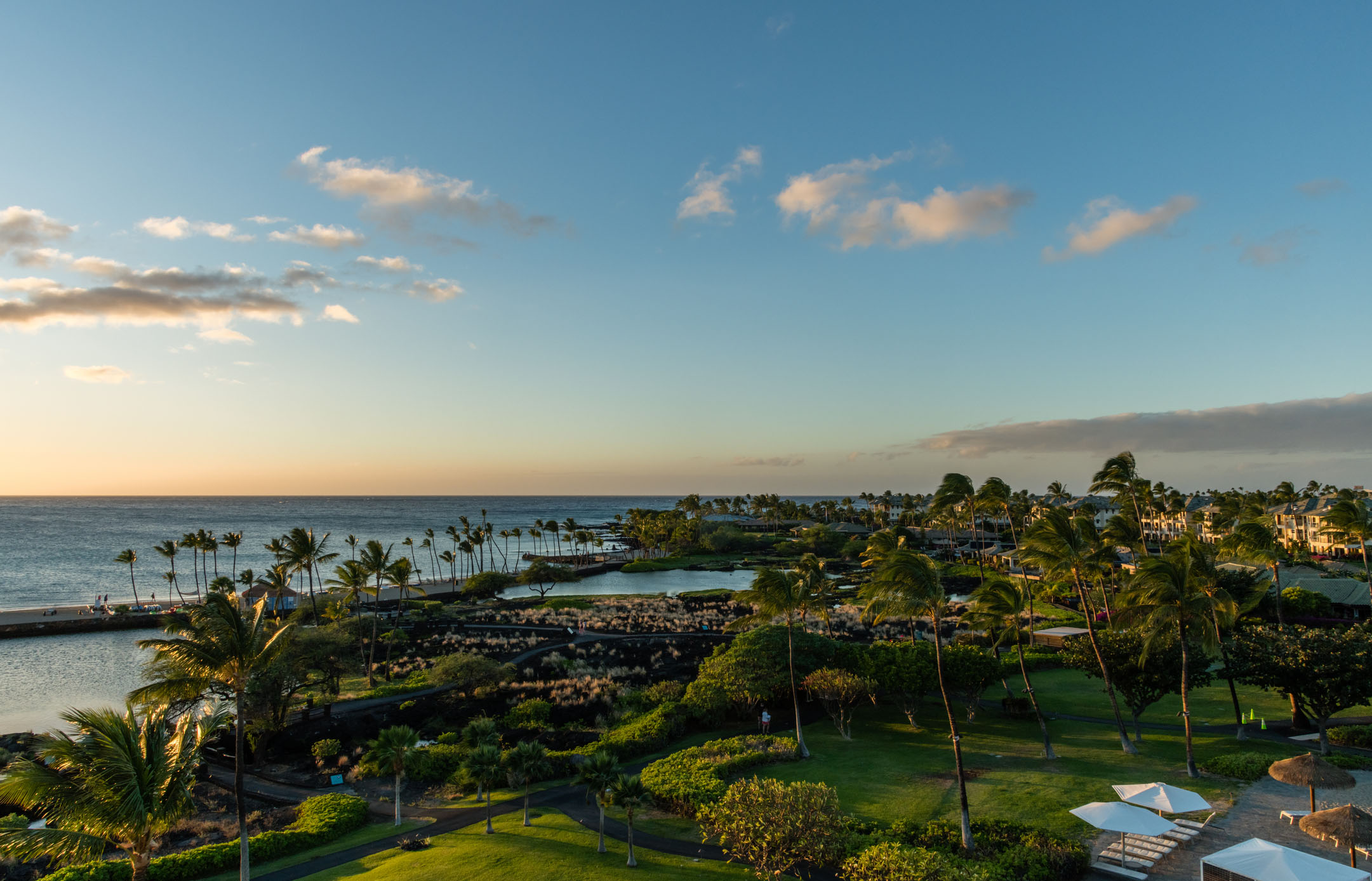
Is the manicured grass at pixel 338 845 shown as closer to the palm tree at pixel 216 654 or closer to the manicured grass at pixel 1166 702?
the palm tree at pixel 216 654

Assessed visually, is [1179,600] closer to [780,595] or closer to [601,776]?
[780,595]

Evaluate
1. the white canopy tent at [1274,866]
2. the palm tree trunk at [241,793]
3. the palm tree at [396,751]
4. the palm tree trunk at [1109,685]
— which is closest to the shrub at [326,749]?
the palm tree at [396,751]

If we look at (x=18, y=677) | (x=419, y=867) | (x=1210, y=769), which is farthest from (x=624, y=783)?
(x=18, y=677)

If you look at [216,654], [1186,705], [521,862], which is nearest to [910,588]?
[1186,705]

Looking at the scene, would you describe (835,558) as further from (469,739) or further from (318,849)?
(318,849)

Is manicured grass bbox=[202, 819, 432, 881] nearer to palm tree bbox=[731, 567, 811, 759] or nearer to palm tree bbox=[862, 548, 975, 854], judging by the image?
palm tree bbox=[731, 567, 811, 759]

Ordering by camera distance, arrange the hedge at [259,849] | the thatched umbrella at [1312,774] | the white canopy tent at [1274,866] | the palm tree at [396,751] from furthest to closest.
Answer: the palm tree at [396,751], the hedge at [259,849], the thatched umbrella at [1312,774], the white canopy tent at [1274,866]
